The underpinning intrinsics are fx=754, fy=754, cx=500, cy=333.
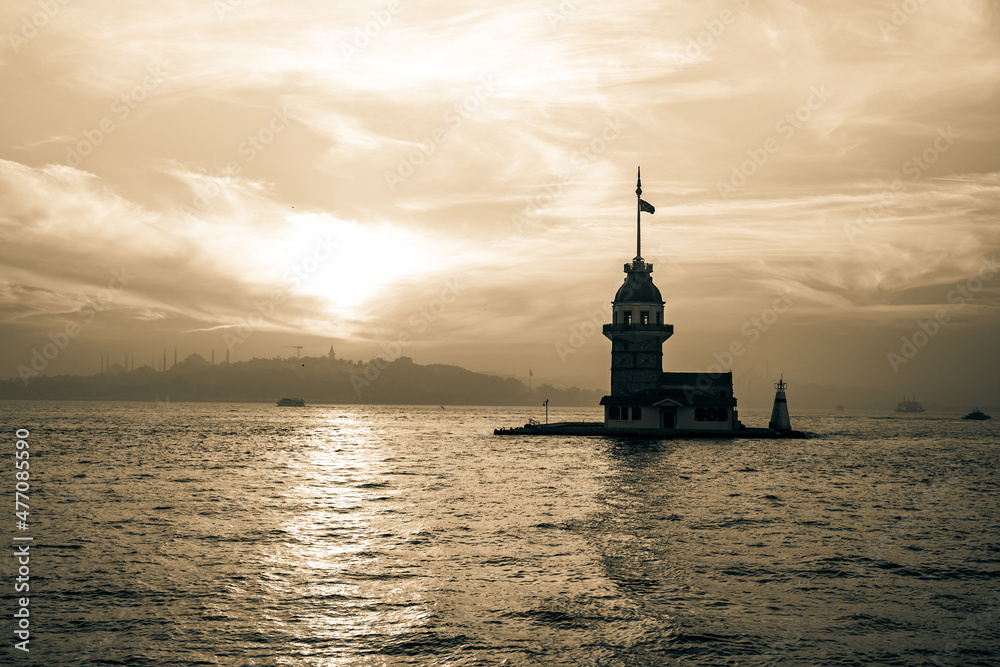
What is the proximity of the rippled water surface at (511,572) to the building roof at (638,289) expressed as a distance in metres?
54.2

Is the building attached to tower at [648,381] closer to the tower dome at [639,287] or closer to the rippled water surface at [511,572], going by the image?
the tower dome at [639,287]

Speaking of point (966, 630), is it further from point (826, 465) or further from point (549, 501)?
point (826, 465)

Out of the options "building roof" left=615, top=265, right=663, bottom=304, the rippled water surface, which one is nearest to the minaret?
"building roof" left=615, top=265, right=663, bottom=304

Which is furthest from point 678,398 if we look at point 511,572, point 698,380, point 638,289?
point 511,572

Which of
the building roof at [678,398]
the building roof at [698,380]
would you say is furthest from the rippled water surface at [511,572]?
the building roof at [698,380]

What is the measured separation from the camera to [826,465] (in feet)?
250

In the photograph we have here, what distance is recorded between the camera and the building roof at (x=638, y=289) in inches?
4313

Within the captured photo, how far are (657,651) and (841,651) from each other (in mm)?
4645

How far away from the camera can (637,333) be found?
107750mm

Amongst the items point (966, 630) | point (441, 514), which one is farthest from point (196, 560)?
point (966, 630)

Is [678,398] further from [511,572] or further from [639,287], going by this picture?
[511,572]

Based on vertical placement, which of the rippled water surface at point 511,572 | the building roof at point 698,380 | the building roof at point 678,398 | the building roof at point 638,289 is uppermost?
the building roof at point 638,289

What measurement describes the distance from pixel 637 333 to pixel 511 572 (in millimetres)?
84422

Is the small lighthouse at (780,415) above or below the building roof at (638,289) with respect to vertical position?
below
